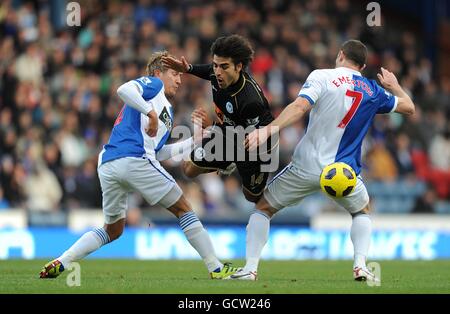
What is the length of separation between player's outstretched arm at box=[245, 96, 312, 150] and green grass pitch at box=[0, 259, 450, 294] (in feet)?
4.45

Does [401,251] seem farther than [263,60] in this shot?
No

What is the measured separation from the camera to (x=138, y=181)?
10617 millimetres

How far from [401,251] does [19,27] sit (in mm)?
9289

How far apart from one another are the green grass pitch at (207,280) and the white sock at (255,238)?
209 millimetres

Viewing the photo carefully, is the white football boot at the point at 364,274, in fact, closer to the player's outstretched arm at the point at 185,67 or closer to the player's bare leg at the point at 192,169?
the player's bare leg at the point at 192,169

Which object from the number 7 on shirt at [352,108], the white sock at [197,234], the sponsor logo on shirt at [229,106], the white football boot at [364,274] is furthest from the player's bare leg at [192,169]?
the white football boot at [364,274]

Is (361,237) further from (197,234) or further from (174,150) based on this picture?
(174,150)

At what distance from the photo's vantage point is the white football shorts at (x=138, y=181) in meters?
10.6

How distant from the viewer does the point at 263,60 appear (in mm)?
A: 23281

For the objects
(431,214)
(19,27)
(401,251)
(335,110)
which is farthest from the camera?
(19,27)

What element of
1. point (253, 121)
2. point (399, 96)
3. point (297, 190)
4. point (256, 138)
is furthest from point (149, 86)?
point (399, 96)

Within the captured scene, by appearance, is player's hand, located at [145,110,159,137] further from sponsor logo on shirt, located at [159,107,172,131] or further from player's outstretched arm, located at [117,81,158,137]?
sponsor logo on shirt, located at [159,107,172,131]
